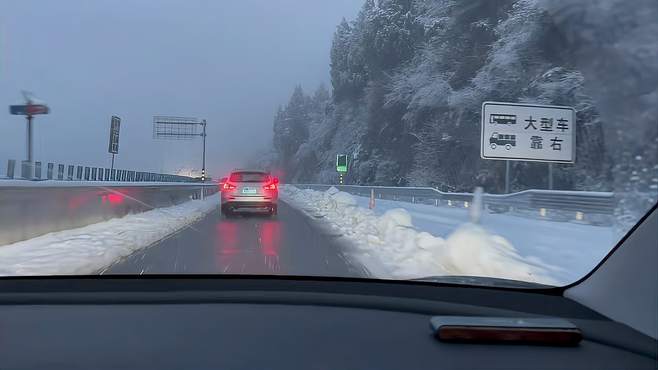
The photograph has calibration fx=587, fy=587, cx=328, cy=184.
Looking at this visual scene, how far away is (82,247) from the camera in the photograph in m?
10.3

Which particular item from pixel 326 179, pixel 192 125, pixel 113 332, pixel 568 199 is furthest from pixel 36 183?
pixel 326 179

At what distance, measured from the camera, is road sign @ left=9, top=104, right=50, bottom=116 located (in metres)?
5.35

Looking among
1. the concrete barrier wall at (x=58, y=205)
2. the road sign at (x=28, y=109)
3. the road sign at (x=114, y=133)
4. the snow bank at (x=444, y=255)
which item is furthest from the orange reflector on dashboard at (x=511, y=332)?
the concrete barrier wall at (x=58, y=205)

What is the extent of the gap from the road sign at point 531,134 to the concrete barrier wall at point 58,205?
9.02 m

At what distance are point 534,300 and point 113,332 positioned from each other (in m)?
2.55

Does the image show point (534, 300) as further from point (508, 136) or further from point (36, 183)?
point (36, 183)

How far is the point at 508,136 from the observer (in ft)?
16.0

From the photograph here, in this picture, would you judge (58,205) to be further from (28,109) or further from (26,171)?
(28,109)

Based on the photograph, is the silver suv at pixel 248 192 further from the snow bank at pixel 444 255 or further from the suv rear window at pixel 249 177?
the snow bank at pixel 444 255

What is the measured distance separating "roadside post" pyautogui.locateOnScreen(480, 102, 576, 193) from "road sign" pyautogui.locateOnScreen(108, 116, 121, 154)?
3.96 metres

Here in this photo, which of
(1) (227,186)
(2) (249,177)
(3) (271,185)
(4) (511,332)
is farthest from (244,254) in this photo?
(3) (271,185)

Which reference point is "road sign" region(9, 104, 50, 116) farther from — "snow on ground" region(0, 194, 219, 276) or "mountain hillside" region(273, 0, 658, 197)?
"mountain hillside" region(273, 0, 658, 197)

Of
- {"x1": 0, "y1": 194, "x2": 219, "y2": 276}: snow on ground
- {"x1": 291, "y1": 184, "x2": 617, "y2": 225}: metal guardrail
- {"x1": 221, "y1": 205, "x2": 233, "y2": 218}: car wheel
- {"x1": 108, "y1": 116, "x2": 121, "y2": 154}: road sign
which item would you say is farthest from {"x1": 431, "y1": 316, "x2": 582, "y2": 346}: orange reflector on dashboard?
{"x1": 221, "y1": 205, "x2": 233, "y2": 218}: car wheel

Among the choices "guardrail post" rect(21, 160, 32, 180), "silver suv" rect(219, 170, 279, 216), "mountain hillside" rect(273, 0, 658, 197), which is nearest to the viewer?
"mountain hillside" rect(273, 0, 658, 197)
